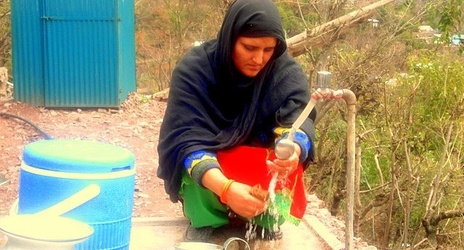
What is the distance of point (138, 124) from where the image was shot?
6.62 metres

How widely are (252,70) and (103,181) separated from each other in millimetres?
714

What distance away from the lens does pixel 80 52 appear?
6.93 metres

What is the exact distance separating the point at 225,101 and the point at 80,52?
4.76 m

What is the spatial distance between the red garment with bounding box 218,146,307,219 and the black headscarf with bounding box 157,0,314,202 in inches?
1.7

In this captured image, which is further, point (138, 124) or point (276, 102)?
A: point (138, 124)

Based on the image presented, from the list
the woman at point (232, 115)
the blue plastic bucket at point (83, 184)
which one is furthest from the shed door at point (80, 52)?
the blue plastic bucket at point (83, 184)

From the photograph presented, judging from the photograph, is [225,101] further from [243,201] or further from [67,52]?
[67,52]

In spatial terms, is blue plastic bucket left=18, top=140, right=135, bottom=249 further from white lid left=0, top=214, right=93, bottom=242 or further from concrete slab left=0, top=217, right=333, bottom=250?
concrete slab left=0, top=217, right=333, bottom=250

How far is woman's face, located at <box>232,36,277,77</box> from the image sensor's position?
2.23m

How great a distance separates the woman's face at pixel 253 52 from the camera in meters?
2.23

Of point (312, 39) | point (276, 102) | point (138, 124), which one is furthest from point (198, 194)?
point (312, 39)

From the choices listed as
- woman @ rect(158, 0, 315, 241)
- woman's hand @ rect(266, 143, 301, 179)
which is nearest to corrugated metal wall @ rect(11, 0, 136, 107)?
woman @ rect(158, 0, 315, 241)

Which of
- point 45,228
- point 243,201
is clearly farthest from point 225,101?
point 45,228

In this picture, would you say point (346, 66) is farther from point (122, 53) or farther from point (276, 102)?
point (276, 102)
